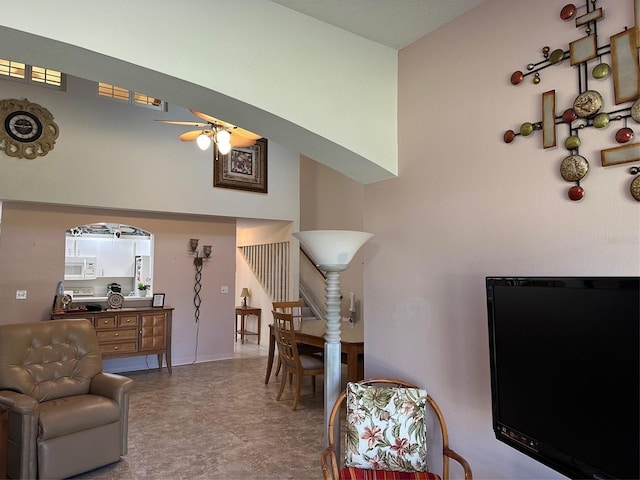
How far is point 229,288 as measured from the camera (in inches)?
274

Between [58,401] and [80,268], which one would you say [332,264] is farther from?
[80,268]

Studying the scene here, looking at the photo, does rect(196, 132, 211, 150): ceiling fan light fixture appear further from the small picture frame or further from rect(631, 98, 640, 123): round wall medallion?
rect(631, 98, 640, 123): round wall medallion

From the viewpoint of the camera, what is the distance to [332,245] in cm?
237

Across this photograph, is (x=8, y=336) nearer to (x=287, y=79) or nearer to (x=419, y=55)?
(x=287, y=79)

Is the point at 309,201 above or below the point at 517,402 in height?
above

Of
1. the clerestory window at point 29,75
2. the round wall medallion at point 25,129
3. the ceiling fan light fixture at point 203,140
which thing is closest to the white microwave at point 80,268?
the round wall medallion at point 25,129

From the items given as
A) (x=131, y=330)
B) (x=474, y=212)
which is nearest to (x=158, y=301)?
(x=131, y=330)

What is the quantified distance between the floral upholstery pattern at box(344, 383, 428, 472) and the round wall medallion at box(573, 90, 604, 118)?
149 centimetres

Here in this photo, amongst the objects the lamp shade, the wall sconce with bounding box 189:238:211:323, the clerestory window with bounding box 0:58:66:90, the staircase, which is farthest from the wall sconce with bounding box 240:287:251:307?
the lamp shade

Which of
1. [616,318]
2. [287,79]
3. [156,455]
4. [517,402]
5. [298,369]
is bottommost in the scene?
[156,455]

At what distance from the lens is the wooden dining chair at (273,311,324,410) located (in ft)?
14.5

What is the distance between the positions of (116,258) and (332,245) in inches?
289

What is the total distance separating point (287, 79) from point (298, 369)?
314 centimetres

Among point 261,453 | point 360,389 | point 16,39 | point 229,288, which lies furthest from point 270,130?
point 229,288
